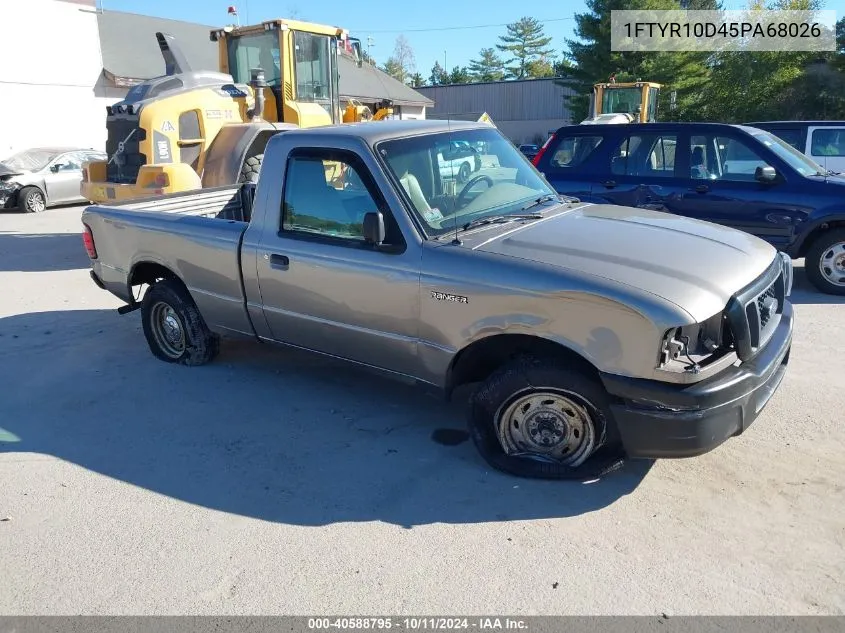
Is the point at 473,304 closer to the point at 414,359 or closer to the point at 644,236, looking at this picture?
the point at 414,359

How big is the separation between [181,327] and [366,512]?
2.85 m

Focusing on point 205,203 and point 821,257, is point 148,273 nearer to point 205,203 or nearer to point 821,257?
point 205,203

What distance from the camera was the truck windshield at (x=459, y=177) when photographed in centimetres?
420

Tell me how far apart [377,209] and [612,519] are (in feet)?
7.13

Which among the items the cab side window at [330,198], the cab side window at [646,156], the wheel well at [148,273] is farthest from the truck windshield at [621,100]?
the cab side window at [330,198]

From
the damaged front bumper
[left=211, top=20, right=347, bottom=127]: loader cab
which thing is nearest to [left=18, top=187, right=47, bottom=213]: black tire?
[left=211, top=20, right=347, bottom=127]: loader cab

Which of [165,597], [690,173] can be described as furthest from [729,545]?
[690,173]

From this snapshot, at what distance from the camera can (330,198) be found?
177 inches

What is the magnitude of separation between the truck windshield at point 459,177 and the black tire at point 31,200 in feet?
48.3

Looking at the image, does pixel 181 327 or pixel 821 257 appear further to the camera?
pixel 821 257

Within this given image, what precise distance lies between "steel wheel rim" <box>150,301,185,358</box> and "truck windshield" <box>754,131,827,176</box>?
21.3ft

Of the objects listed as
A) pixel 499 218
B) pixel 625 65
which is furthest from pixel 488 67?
pixel 499 218

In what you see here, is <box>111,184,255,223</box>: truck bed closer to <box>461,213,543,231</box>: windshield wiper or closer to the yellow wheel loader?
<box>461,213,543,231</box>: windshield wiper

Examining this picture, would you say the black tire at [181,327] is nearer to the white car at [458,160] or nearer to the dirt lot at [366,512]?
the dirt lot at [366,512]
